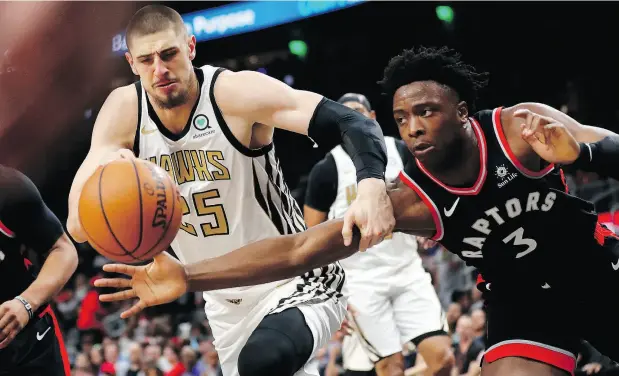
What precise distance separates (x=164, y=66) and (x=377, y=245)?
9.26 ft

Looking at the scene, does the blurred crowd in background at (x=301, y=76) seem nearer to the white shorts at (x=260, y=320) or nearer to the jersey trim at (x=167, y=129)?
the white shorts at (x=260, y=320)

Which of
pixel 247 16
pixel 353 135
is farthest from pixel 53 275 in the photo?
pixel 247 16

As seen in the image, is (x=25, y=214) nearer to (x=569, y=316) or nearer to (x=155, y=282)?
(x=155, y=282)

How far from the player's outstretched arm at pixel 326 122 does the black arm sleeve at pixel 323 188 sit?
222cm

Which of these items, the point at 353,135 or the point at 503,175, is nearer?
the point at 503,175

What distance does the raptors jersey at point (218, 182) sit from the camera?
3.92 meters

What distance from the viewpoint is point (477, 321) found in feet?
26.4

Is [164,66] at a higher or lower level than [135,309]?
higher

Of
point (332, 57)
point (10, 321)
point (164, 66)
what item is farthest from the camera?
point (332, 57)

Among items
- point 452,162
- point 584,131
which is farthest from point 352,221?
point 584,131

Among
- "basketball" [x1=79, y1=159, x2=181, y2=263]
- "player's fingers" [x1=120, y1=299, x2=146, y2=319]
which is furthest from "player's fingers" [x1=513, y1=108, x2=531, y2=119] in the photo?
"player's fingers" [x1=120, y1=299, x2=146, y2=319]

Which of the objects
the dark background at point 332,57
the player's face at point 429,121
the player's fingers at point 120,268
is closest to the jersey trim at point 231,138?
the player's face at point 429,121

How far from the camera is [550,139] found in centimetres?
321

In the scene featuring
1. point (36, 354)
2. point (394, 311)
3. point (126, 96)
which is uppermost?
point (126, 96)
